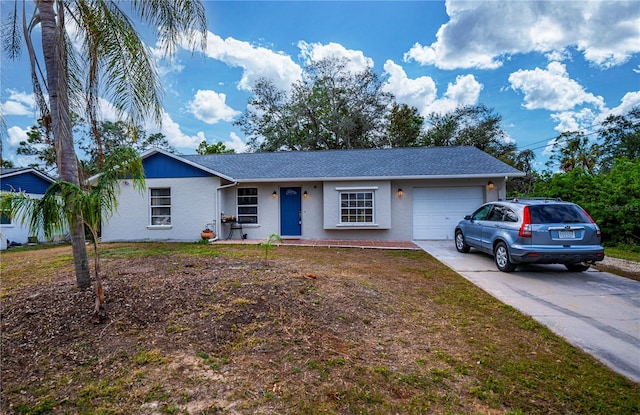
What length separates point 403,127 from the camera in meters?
25.9

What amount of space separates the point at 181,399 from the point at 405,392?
5.89 ft

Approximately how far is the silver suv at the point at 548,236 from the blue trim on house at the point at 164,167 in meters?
11.4

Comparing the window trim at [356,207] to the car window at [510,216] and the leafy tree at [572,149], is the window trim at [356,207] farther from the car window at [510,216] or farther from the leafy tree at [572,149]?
the leafy tree at [572,149]

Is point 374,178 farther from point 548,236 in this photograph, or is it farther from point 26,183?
point 26,183

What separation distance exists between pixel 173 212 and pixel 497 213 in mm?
11707

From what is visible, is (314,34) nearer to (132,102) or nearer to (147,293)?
(132,102)

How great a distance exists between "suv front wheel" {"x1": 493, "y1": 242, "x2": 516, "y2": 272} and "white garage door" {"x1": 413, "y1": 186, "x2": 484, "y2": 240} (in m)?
4.96

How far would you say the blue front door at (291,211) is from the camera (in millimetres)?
12562

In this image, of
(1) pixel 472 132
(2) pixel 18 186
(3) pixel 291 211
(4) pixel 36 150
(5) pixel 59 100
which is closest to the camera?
(5) pixel 59 100

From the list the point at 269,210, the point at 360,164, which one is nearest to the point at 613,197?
the point at 360,164

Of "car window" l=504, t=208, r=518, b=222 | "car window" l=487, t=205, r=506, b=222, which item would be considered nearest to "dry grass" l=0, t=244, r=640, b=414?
"car window" l=504, t=208, r=518, b=222

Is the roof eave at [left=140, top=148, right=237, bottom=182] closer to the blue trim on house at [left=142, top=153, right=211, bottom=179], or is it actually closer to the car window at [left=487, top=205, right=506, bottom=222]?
the blue trim on house at [left=142, top=153, right=211, bottom=179]

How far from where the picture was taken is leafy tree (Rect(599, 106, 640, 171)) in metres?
22.0

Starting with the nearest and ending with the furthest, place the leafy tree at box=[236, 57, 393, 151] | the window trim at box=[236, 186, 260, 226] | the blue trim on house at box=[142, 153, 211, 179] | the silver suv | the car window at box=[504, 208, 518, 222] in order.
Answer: the silver suv
the car window at box=[504, 208, 518, 222]
the blue trim on house at box=[142, 153, 211, 179]
the window trim at box=[236, 186, 260, 226]
the leafy tree at box=[236, 57, 393, 151]
